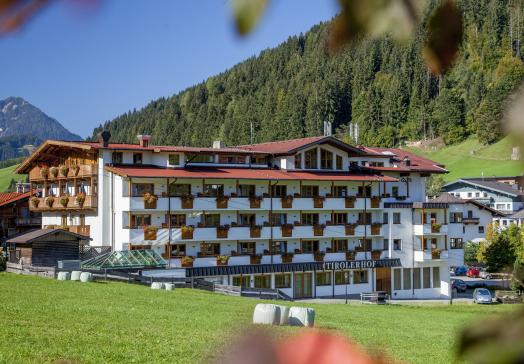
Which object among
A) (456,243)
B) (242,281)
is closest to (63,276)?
(242,281)

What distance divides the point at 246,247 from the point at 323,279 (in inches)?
182

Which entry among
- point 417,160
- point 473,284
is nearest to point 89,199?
point 417,160

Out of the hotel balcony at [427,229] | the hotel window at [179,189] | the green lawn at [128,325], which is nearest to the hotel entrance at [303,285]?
the hotel balcony at [427,229]

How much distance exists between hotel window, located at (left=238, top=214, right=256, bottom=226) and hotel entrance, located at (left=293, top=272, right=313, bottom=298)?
11.4ft

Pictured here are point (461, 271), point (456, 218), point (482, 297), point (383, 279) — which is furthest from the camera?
point (461, 271)

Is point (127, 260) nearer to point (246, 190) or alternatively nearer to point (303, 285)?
point (246, 190)

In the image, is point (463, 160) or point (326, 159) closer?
point (326, 159)

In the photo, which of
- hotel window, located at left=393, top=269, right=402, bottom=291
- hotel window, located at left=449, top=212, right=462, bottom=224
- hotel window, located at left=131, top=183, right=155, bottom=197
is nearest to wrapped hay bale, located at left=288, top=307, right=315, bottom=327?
hotel window, located at left=131, top=183, right=155, bottom=197

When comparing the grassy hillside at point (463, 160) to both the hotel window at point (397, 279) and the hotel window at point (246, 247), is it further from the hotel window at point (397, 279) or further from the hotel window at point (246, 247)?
the hotel window at point (246, 247)

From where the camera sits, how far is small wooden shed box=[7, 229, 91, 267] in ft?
97.7

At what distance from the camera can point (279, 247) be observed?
114 ft

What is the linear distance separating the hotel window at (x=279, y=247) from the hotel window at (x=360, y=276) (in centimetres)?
435

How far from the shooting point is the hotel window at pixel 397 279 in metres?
37.4

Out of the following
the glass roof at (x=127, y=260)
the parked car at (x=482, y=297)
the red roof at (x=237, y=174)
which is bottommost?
the parked car at (x=482, y=297)
